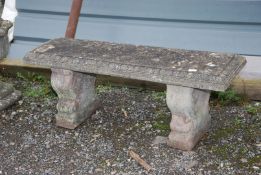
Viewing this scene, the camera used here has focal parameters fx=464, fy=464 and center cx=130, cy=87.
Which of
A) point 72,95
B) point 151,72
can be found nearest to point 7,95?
point 72,95

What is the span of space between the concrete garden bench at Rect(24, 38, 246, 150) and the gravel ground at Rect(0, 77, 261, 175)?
13 cm

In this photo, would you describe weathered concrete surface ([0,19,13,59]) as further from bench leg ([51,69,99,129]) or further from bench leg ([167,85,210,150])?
bench leg ([167,85,210,150])

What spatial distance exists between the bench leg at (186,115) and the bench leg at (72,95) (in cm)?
80

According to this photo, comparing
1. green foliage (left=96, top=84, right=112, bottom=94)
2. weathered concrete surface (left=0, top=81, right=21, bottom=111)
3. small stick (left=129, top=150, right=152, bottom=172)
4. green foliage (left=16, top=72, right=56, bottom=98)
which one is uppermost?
small stick (left=129, top=150, right=152, bottom=172)

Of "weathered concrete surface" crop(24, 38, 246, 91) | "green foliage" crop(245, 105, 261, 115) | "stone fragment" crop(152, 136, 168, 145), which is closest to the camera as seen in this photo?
"weathered concrete surface" crop(24, 38, 246, 91)

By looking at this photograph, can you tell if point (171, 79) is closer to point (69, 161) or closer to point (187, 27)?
point (69, 161)

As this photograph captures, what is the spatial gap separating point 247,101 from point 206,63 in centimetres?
118

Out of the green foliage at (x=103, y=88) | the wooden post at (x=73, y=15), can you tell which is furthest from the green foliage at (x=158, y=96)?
the wooden post at (x=73, y=15)

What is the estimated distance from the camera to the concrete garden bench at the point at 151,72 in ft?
9.68

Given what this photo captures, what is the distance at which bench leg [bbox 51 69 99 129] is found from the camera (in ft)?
11.6

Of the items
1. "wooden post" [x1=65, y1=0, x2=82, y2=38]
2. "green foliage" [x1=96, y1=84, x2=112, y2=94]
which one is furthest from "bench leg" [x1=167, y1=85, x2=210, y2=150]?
"wooden post" [x1=65, y1=0, x2=82, y2=38]

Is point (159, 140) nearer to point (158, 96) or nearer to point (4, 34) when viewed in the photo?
point (158, 96)

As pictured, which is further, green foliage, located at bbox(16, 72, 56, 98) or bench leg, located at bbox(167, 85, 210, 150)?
green foliage, located at bbox(16, 72, 56, 98)

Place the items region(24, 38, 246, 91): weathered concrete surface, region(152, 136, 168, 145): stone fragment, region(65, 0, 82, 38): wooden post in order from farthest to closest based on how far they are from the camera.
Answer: region(65, 0, 82, 38): wooden post < region(152, 136, 168, 145): stone fragment < region(24, 38, 246, 91): weathered concrete surface
